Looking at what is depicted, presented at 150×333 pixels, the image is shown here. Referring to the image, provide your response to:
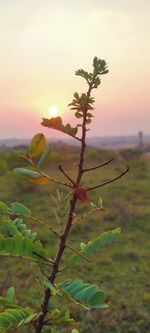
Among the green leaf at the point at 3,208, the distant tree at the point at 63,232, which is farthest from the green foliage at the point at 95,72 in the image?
the green leaf at the point at 3,208

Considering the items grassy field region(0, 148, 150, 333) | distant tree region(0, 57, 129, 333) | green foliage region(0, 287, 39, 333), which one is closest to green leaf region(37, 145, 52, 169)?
distant tree region(0, 57, 129, 333)

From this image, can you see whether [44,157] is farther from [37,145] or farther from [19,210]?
[19,210]

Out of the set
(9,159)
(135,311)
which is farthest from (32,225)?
(9,159)

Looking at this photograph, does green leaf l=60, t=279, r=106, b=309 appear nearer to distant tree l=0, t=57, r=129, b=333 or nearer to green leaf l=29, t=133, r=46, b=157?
distant tree l=0, t=57, r=129, b=333

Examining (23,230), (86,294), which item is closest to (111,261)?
(23,230)

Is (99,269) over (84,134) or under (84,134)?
under

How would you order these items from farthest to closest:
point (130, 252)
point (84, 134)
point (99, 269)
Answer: point (130, 252)
point (99, 269)
point (84, 134)

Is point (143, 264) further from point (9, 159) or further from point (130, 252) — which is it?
point (9, 159)
